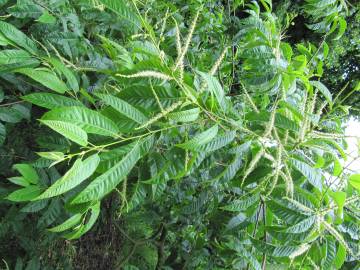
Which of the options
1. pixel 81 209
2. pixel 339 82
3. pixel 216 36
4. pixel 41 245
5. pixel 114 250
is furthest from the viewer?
pixel 339 82

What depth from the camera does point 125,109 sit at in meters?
A: 0.76

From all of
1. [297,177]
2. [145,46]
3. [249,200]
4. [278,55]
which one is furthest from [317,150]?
[145,46]

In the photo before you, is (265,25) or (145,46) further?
(265,25)

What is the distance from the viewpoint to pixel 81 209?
0.83m

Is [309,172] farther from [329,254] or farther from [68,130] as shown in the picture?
[68,130]

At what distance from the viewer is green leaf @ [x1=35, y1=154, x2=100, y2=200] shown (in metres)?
0.67

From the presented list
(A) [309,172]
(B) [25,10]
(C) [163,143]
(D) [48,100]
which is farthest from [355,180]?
(B) [25,10]

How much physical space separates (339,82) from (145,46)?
7.79 metres

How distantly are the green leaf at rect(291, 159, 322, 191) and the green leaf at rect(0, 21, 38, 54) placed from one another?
2.18 ft

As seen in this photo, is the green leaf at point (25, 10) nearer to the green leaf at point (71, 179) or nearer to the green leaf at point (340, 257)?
the green leaf at point (71, 179)

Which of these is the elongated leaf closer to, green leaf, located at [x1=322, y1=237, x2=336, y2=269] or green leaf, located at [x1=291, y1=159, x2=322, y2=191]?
green leaf, located at [x1=291, y1=159, x2=322, y2=191]

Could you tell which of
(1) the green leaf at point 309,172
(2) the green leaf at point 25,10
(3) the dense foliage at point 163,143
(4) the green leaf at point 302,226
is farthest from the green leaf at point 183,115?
(2) the green leaf at point 25,10

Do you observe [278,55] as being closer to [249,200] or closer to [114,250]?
[249,200]

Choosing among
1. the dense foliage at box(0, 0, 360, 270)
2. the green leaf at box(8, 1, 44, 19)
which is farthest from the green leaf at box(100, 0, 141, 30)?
the green leaf at box(8, 1, 44, 19)
